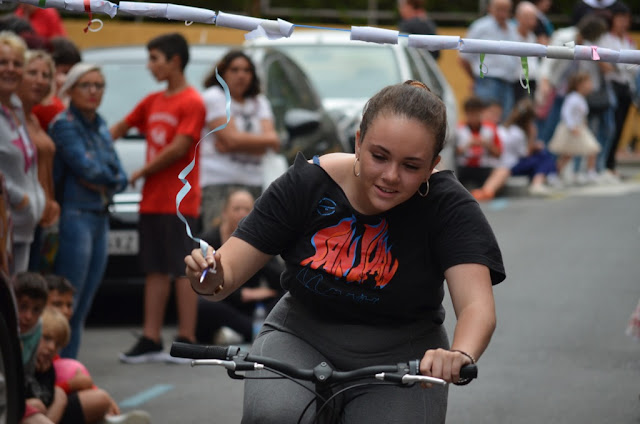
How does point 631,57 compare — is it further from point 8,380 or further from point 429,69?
point 429,69

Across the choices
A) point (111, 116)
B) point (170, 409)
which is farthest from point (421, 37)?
point (111, 116)

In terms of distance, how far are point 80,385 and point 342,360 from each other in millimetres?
2885

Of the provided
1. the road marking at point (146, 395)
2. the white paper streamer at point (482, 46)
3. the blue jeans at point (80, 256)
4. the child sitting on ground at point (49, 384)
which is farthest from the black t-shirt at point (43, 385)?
the white paper streamer at point (482, 46)

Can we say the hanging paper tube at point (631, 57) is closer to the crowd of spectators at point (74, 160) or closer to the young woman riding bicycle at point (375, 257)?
the crowd of spectators at point (74, 160)

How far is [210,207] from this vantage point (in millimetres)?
8812

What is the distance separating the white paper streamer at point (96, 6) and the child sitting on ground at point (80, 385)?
270 centimetres

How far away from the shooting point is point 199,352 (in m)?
3.50

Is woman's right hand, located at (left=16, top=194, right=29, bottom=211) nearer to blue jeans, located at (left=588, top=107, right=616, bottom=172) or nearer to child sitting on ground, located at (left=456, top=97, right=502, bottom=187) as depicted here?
child sitting on ground, located at (left=456, top=97, right=502, bottom=187)

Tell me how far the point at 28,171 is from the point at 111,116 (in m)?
3.39

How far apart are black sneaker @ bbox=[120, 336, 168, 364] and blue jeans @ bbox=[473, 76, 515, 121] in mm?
9031

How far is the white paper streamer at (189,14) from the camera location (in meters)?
3.98

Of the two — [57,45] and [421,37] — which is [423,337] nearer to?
[421,37]

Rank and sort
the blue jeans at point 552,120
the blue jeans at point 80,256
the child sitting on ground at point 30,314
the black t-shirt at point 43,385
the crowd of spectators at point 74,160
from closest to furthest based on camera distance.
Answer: the child sitting on ground at point 30,314, the black t-shirt at point 43,385, the crowd of spectators at point 74,160, the blue jeans at point 80,256, the blue jeans at point 552,120

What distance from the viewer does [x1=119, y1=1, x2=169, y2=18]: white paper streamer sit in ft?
13.0
